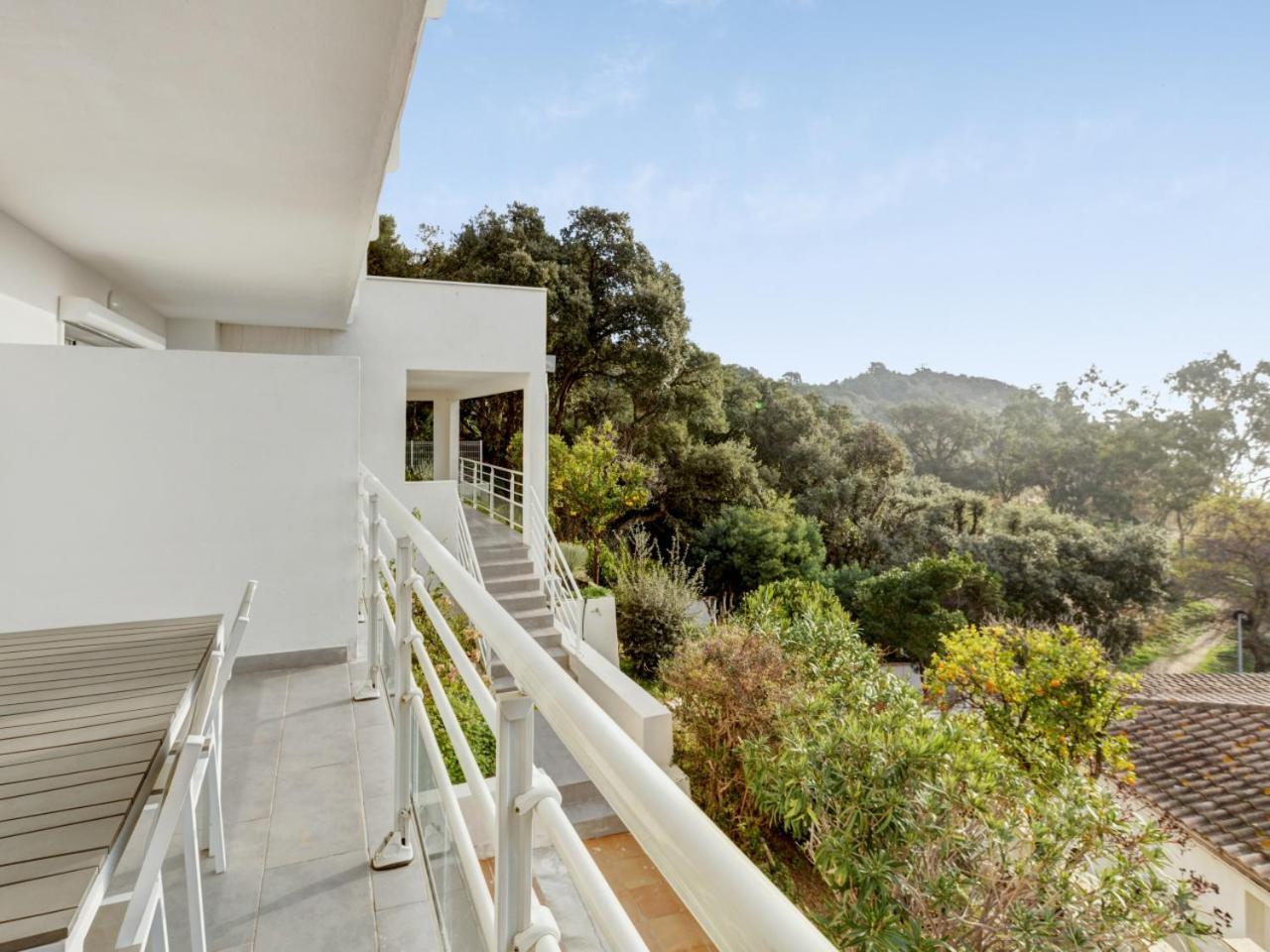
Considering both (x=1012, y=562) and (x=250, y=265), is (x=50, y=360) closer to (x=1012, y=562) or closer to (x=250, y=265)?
(x=250, y=265)

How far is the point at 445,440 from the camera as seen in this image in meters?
14.4

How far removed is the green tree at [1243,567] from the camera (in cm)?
2134

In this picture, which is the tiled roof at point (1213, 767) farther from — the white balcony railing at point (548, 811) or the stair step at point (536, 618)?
the white balcony railing at point (548, 811)

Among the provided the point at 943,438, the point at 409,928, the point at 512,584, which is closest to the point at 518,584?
the point at 512,584

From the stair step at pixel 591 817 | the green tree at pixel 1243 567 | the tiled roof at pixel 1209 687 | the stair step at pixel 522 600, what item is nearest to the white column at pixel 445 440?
the stair step at pixel 522 600

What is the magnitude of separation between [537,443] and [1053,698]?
275 inches

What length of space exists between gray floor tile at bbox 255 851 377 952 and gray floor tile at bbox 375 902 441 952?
1.1 inches

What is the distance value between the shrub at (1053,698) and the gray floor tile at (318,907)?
606 cm

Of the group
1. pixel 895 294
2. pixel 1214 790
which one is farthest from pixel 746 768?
pixel 895 294

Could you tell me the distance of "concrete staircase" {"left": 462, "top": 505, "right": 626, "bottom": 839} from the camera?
598 cm

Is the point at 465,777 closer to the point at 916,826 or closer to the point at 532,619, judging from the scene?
the point at 916,826

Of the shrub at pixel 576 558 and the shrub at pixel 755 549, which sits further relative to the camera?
the shrub at pixel 755 549

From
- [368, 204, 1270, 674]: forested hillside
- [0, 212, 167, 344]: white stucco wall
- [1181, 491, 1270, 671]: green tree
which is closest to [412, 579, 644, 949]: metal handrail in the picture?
[0, 212, 167, 344]: white stucco wall

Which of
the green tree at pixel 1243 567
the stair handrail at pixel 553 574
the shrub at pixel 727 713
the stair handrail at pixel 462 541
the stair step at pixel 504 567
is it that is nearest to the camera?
the shrub at pixel 727 713
